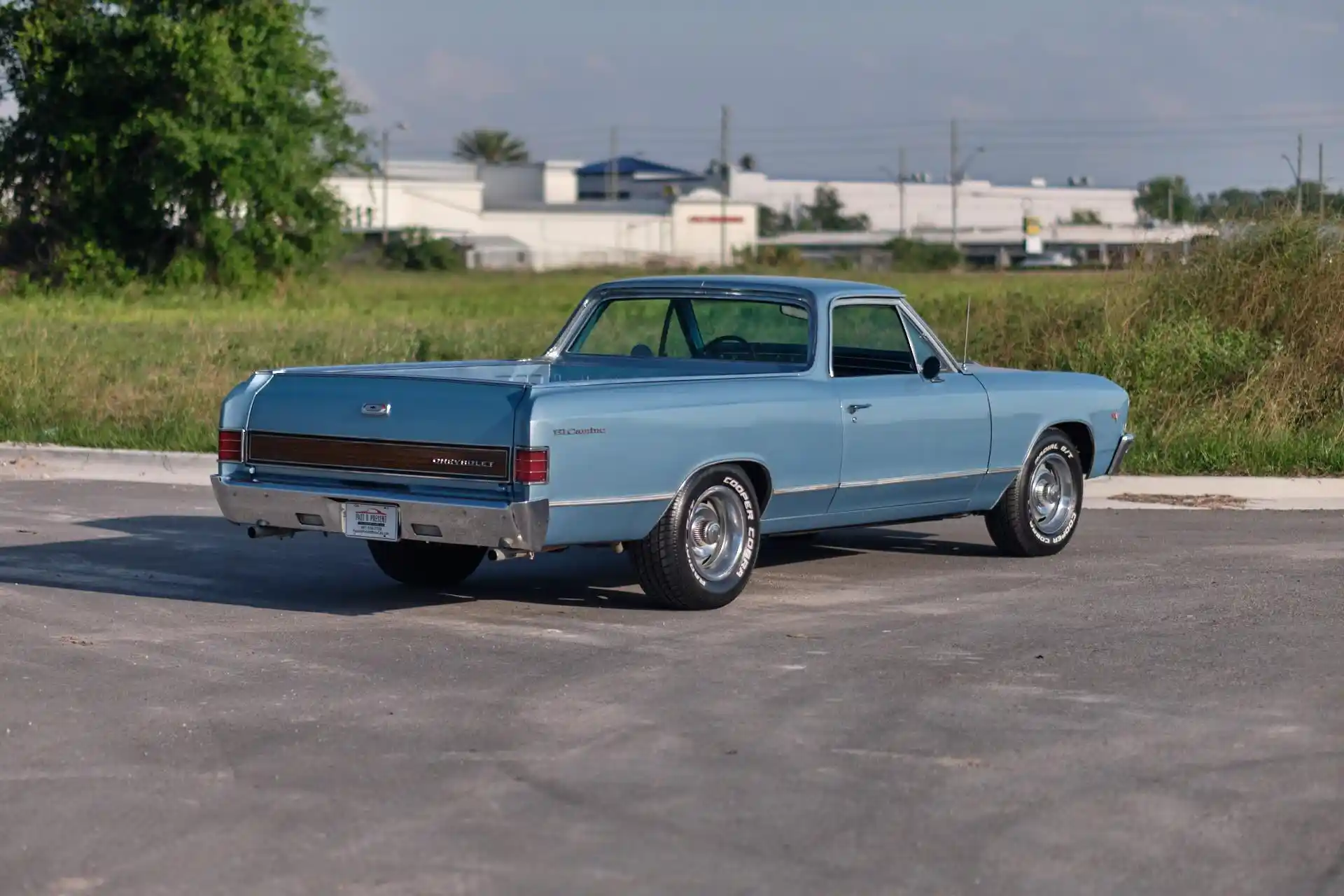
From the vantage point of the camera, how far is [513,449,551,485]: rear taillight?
27.9 feet

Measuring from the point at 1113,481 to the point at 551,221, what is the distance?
313 ft


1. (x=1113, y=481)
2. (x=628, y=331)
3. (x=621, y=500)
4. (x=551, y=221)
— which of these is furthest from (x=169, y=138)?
(x=551, y=221)

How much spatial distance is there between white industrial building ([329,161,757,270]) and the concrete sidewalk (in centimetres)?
7622

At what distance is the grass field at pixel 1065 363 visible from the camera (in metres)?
17.3

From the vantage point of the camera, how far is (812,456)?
32.5ft

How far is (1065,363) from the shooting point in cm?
2012

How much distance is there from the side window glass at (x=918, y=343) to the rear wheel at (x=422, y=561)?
270 cm

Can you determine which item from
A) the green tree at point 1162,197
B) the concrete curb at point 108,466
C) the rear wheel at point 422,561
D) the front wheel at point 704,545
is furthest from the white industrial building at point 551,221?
the front wheel at point 704,545

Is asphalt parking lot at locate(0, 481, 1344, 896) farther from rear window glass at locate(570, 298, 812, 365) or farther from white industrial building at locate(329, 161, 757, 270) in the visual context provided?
white industrial building at locate(329, 161, 757, 270)

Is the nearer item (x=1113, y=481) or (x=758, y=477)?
(x=758, y=477)

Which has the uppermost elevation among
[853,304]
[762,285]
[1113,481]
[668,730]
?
[762,285]

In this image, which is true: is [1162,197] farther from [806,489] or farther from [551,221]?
[551,221]

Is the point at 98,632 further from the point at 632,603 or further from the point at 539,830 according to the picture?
Answer: the point at 539,830

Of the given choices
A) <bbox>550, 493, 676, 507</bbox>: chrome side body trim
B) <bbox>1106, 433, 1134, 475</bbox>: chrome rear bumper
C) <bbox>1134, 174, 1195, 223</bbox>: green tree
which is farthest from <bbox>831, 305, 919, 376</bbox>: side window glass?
<bbox>1134, 174, 1195, 223</bbox>: green tree
